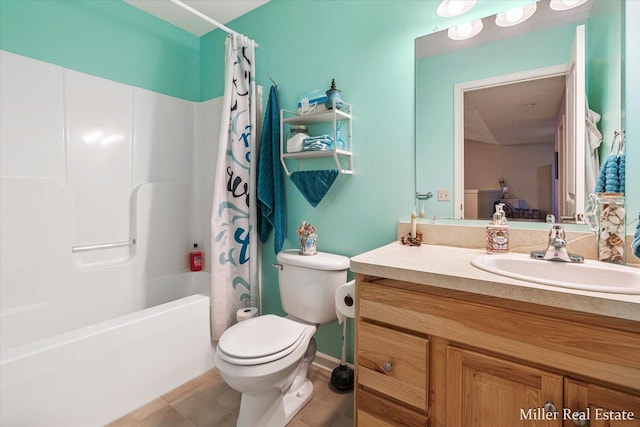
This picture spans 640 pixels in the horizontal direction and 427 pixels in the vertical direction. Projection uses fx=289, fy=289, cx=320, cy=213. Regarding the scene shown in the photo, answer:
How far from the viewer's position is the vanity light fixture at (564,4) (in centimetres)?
115

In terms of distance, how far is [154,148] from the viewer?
222cm

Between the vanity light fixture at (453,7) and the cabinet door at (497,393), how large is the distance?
1450 millimetres

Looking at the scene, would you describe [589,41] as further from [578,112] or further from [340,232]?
[340,232]

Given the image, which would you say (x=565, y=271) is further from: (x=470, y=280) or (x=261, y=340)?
(x=261, y=340)

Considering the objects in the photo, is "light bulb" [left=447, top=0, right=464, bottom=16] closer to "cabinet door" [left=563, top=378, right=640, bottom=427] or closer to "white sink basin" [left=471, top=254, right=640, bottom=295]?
"white sink basin" [left=471, top=254, right=640, bottom=295]

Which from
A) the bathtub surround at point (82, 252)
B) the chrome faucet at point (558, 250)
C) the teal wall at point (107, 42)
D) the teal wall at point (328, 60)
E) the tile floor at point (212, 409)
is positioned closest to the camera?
the chrome faucet at point (558, 250)

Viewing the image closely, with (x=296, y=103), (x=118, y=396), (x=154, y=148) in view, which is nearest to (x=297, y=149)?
(x=296, y=103)

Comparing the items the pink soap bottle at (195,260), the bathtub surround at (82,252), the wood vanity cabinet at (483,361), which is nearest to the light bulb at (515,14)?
the wood vanity cabinet at (483,361)

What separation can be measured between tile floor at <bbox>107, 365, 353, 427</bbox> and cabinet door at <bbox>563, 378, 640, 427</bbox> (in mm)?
1003

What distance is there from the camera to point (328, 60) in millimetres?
1772

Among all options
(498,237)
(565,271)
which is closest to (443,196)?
(498,237)

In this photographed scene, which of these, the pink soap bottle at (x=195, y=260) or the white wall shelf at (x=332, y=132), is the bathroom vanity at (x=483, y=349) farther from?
the pink soap bottle at (x=195, y=260)

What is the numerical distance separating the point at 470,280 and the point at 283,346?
85 cm

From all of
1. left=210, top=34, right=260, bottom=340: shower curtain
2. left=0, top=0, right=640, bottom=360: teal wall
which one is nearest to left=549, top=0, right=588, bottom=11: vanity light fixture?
left=0, top=0, right=640, bottom=360: teal wall
